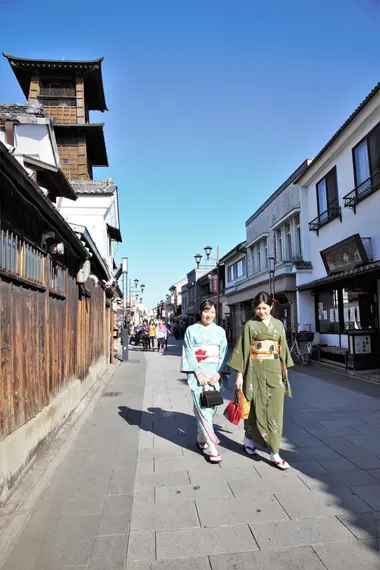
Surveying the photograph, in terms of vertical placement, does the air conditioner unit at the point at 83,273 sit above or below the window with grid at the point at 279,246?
below

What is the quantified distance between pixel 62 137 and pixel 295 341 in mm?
14082

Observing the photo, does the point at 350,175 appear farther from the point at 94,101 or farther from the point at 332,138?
the point at 94,101

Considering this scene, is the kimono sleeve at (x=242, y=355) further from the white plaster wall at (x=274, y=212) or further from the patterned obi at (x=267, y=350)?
the white plaster wall at (x=274, y=212)

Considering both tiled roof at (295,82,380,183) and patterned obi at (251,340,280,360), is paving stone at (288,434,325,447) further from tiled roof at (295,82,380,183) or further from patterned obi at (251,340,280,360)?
A: tiled roof at (295,82,380,183)

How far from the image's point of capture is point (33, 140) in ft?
27.0

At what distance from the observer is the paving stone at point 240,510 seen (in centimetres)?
322

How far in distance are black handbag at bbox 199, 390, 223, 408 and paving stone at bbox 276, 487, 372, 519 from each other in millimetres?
1216

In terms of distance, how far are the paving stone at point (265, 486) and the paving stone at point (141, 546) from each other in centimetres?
104

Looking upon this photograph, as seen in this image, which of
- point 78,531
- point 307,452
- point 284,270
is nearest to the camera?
point 78,531

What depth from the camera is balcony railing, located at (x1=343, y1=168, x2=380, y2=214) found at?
11203 millimetres

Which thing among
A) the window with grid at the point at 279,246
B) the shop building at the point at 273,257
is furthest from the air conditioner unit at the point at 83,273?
the window with grid at the point at 279,246

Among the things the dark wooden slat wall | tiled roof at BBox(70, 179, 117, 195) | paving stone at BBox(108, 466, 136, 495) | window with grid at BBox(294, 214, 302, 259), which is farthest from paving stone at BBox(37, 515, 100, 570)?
window with grid at BBox(294, 214, 302, 259)

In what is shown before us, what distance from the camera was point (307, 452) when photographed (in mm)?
4906

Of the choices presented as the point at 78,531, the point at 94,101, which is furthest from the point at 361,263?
the point at 94,101
